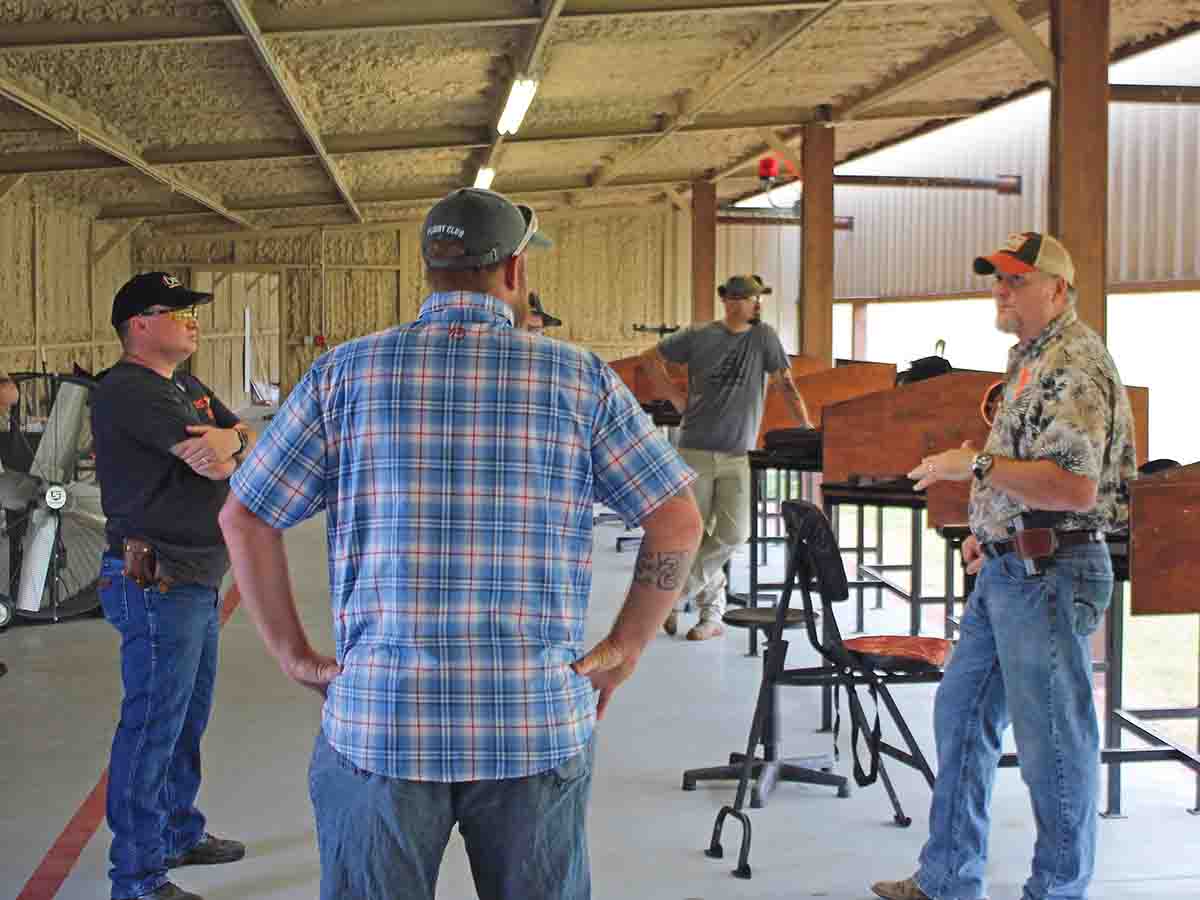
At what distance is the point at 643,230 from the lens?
69.2 ft

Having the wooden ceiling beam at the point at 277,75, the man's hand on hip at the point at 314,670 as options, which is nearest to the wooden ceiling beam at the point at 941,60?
the wooden ceiling beam at the point at 277,75

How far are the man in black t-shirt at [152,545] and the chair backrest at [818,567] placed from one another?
167 cm

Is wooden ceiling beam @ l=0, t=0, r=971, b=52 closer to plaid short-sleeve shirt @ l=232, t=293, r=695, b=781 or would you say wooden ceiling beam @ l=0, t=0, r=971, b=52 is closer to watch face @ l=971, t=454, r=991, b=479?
watch face @ l=971, t=454, r=991, b=479

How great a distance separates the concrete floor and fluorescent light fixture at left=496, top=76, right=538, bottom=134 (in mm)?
3849

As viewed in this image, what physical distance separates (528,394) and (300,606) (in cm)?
718

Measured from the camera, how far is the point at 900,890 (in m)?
3.95

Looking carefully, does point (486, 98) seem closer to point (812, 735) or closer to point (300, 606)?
point (300, 606)

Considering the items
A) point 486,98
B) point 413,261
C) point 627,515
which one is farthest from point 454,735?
point 413,261

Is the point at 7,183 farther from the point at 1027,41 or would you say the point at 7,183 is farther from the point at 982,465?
the point at 982,465

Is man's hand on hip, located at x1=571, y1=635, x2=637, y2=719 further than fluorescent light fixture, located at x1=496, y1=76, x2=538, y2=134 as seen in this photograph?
No

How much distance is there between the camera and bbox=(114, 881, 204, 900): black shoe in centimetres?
384

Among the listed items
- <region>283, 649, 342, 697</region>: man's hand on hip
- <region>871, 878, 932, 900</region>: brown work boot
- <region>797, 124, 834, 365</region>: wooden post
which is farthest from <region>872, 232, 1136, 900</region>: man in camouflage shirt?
<region>797, 124, 834, 365</region>: wooden post

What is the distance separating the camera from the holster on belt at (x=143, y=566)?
3.69m

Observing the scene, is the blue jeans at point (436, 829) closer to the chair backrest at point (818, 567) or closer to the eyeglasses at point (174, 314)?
the eyeglasses at point (174, 314)
